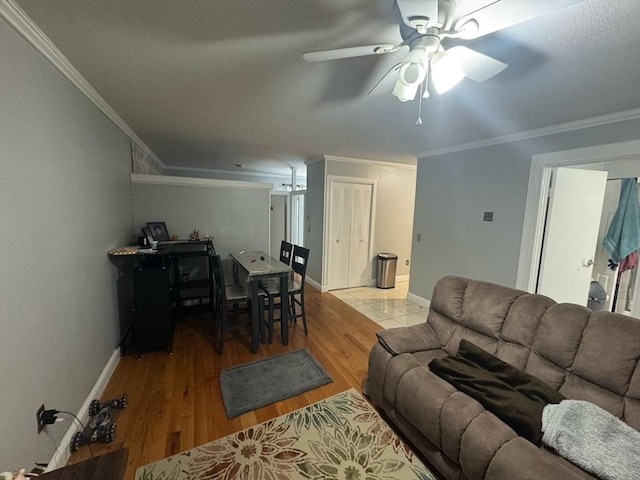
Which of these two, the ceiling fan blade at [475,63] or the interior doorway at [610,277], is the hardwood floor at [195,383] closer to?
the ceiling fan blade at [475,63]

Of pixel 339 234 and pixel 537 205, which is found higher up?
pixel 537 205

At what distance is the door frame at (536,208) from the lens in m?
2.59

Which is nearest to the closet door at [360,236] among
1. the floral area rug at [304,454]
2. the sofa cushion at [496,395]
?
the floral area rug at [304,454]

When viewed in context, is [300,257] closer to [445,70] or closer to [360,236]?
[360,236]

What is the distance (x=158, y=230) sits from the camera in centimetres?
346

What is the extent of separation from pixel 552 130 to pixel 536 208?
78 centimetres

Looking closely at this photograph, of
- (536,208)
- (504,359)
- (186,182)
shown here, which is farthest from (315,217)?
(504,359)

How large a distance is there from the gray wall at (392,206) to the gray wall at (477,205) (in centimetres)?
92

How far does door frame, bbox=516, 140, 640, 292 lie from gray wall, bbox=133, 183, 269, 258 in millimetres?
3381

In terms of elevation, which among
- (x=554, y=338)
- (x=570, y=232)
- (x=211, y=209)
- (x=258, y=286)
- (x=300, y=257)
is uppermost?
(x=211, y=209)

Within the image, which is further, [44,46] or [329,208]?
[329,208]

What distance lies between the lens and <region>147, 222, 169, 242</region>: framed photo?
3369 mm

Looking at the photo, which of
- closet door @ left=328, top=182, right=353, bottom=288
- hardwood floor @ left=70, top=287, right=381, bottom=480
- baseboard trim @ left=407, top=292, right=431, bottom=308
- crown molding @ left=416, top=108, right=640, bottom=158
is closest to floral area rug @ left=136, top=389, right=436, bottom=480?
hardwood floor @ left=70, top=287, right=381, bottom=480

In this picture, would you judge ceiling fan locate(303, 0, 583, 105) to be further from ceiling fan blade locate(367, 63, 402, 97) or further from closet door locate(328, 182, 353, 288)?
closet door locate(328, 182, 353, 288)
